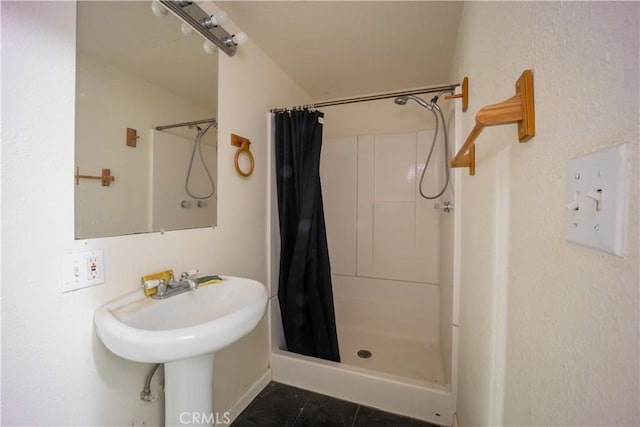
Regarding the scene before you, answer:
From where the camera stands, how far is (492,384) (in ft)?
Answer: 2.32

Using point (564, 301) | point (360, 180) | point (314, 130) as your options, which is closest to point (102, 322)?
point (564, 301)

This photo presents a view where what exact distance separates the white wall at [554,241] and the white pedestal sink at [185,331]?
72 centimetres

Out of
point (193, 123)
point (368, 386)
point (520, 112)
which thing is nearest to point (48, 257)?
point (193, 123)

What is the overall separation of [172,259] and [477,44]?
150 centimetres

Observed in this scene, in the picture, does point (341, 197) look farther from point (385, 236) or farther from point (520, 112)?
point (520, 112)

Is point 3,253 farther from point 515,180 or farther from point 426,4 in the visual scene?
point 426,4

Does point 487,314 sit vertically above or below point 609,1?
below

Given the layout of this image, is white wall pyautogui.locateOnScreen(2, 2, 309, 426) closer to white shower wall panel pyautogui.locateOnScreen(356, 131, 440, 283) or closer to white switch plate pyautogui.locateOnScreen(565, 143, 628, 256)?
white switch plate pyautogui.locateOnScreen(565, 143, 628, 256)

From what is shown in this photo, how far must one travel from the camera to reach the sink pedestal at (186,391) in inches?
34.5

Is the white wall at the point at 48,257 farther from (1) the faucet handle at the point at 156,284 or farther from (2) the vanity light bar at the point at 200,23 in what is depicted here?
(2) the vanity light bar at the point at 200,23

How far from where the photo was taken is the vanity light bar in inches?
42.0

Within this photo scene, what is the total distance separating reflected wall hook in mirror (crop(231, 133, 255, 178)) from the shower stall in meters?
0.37

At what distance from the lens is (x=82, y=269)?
78 centimetres

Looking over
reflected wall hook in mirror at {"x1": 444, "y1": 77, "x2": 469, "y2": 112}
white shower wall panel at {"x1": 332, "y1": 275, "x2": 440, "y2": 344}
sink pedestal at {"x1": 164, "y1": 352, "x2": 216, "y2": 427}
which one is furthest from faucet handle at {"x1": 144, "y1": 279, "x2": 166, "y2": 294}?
white shower wall panel at {"x1": 332, "y1": 275, "x2": 440, "y2": 344}
